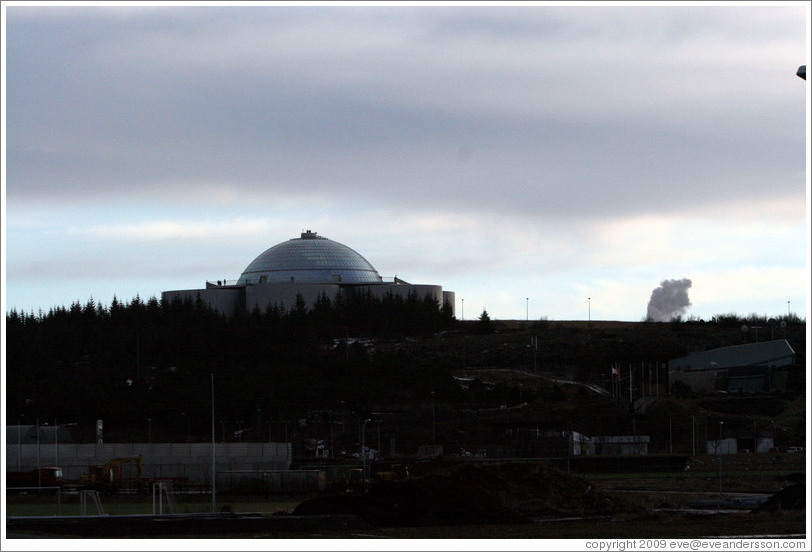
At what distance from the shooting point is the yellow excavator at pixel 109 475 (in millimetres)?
45219

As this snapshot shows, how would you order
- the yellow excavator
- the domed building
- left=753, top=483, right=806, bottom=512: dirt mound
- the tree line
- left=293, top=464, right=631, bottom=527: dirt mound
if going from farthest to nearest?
the domed building → the tree line → the yellow excavator → left=293, top=464, right=631, bottom=527: dirt mound → left=753, top=483, right=806, bottom=512: dirt mound

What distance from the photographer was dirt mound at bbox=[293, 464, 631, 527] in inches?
1166

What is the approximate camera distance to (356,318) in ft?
374

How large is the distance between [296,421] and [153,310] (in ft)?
137

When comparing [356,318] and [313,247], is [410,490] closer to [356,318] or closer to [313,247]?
[356,318]

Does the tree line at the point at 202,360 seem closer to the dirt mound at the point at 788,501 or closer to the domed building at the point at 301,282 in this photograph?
the domed building at the point at 301,282

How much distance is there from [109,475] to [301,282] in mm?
74597

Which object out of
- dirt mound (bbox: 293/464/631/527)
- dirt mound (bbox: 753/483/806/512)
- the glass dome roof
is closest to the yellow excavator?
dirt mound (bbox: 293/464/631/527)

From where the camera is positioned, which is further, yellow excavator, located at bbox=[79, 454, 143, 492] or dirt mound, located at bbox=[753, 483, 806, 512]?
yellow excavator, located at bbox=[79, 454, 143, 492]

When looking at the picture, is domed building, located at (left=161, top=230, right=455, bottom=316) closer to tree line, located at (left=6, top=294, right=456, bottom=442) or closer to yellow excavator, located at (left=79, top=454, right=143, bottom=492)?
tree line, located at (left=6, top=294, right=456, bottom=442)

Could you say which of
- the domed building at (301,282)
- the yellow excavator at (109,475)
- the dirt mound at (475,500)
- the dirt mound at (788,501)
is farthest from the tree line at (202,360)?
the dirt mound at (788,501)

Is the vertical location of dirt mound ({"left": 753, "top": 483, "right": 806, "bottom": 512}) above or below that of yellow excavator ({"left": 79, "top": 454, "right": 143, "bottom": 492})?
above

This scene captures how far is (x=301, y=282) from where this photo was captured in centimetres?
12300

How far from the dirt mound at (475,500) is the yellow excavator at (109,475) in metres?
16.1
